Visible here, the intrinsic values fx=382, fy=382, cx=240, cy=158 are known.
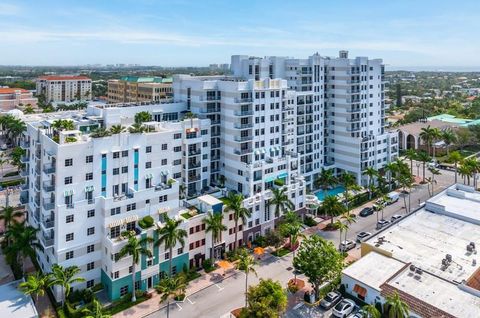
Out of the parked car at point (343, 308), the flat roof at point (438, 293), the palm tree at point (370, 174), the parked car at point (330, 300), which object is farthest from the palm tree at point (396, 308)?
the palm tree at point (370, 174)

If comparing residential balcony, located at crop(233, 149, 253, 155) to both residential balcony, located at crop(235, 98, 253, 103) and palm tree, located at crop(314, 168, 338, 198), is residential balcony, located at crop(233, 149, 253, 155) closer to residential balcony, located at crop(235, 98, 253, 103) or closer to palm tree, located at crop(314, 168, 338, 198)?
residential balcony, located at crop(235, 98, 253, 103)

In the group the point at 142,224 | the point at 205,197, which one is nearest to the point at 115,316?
the point at 142,224

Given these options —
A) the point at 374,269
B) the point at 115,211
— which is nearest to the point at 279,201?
the point at 374,269

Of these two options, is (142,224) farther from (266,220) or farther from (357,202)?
(357,202)

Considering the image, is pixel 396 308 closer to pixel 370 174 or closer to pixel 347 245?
pixel 347 245

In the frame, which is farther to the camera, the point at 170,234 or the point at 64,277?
the point at 170,234

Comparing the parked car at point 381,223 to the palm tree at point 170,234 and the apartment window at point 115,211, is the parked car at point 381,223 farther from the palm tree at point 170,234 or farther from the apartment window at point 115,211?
the apartment window at point 115,211
